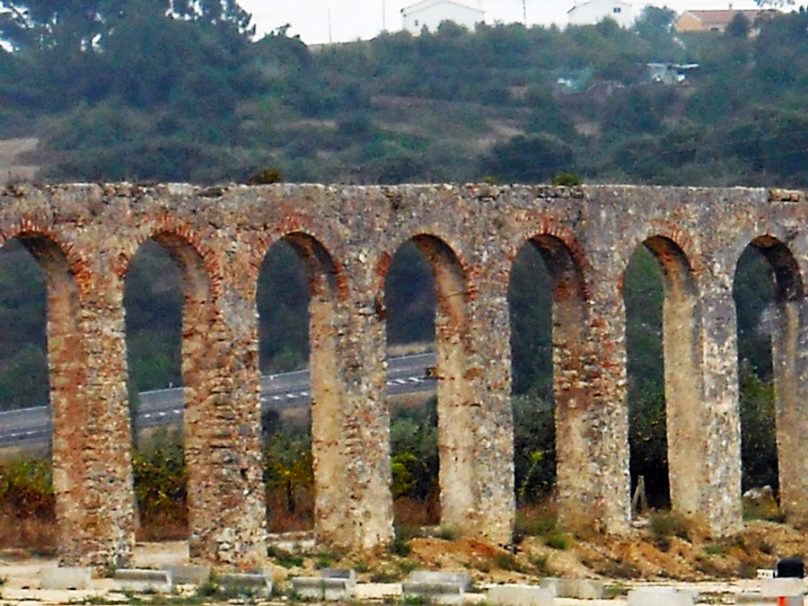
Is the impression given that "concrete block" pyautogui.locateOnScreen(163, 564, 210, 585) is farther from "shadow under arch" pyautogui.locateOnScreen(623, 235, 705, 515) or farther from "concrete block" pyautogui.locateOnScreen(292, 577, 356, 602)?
"shadow under arch" pyautogui.locateOnScreen(623, 235, 705, 515)

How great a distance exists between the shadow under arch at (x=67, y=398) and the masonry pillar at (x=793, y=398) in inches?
511

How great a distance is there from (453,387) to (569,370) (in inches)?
88.2

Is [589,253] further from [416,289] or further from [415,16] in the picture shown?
[415,16]

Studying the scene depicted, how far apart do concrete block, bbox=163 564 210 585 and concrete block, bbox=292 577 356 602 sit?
4.17 ft

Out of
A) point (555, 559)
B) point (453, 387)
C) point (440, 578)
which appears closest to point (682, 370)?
point (453, 387)

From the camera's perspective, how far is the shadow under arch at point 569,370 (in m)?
31.7

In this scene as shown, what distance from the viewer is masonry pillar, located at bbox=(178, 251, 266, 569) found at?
1075 inches

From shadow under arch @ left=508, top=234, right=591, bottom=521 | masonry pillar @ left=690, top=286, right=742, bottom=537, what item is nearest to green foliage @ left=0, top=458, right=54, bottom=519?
shadow under arch @ left=508, top=234, right=591, bottom=521

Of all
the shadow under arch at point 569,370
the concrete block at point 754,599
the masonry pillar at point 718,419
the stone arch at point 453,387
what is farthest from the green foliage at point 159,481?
the concrete block at point 754,599

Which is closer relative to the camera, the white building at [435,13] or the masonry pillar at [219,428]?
the masonry pillar at [219,428]

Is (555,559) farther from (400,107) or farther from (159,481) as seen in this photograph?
(400,107)

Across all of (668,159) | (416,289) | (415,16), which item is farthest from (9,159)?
(415,16)

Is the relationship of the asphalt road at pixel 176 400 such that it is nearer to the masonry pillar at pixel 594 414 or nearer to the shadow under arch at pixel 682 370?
the shadow under arch at pixel 682 370

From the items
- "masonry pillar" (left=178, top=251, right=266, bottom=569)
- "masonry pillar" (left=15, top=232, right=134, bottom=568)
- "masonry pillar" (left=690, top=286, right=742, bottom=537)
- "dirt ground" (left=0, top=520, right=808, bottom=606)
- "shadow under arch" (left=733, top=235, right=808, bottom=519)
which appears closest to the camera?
"masonry pillar" (left=15, top=232, right=134, bottom=568)
